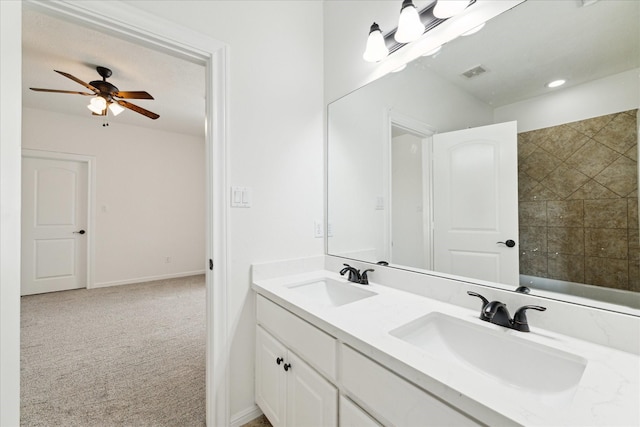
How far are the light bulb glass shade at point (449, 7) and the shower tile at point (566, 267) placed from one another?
41.7 inches

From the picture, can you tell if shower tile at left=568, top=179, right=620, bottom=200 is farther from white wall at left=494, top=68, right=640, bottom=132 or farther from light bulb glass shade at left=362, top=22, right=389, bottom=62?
light bulb glass shade at left=362, top=22, right=389, bottom=62

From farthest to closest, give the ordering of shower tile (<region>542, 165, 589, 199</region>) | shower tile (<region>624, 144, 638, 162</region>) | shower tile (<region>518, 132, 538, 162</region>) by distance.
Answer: shower tile (<region>518, 132, 538, 162</region>), shower tile (<region>542, 165, 589, 199</region>), shower tile (<region>624, 144, 638, 162</region>)

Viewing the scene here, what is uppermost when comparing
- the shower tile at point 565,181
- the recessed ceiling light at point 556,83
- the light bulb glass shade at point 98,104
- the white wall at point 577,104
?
the light bulb glass shade at point 98,104

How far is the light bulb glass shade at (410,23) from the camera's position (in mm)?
1239

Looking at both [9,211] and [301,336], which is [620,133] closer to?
[301,336]

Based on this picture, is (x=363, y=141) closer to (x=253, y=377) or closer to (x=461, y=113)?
(x=461, y=113)

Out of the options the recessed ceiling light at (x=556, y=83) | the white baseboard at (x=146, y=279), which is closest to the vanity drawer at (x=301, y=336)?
the recessed ceiling light at (x=556, y=83)

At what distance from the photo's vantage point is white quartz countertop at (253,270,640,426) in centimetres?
54

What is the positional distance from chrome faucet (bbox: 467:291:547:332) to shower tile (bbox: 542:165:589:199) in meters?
0.41

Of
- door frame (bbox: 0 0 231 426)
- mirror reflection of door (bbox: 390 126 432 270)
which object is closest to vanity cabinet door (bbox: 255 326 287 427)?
door frame (bbox: 0 0 231 426)

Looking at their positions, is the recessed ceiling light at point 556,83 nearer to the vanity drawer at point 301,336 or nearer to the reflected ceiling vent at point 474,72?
the reflected ceiling vent at point 474,72

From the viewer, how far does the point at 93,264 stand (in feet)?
13.6

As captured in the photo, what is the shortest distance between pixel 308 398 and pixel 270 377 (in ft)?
1.23

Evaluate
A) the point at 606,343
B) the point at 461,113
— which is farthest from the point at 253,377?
the point at 461,113
